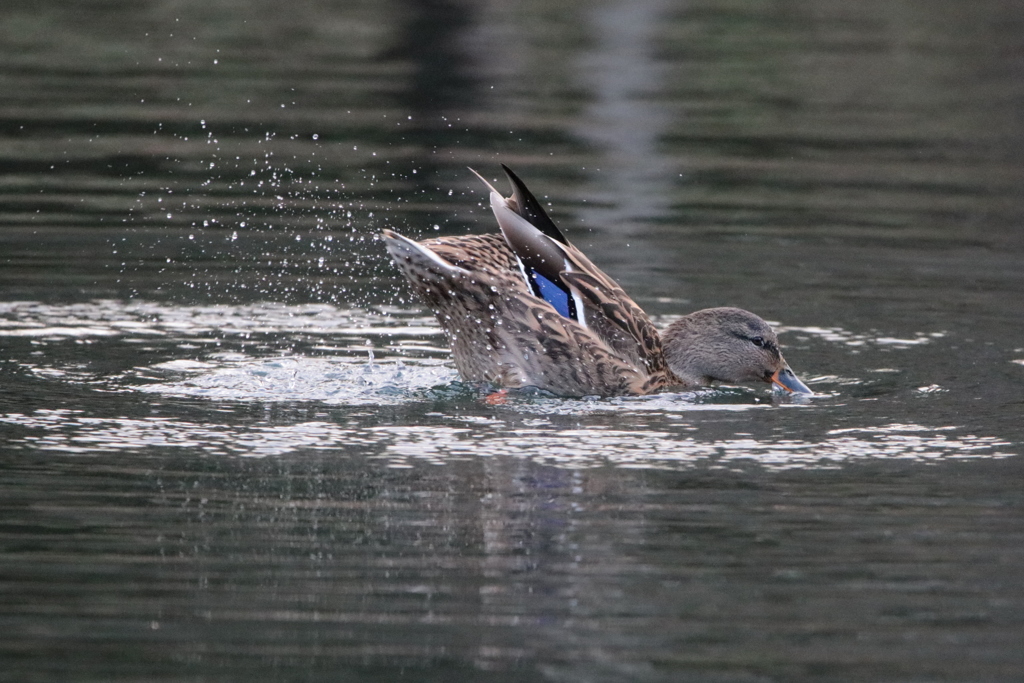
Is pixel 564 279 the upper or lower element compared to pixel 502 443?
upper

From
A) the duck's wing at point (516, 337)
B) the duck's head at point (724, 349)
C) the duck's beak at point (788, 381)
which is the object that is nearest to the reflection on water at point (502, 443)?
the duck's wing at point (516, 337)

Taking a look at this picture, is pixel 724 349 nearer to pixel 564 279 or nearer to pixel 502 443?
pixel 564 279

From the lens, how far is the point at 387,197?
12336mm

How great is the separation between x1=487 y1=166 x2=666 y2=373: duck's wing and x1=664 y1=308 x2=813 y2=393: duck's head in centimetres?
33

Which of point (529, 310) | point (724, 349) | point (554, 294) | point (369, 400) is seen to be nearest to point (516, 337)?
point (529, 310)

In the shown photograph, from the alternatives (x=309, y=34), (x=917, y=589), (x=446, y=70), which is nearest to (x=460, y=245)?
(x=917, y=589)

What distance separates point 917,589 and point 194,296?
217 inches

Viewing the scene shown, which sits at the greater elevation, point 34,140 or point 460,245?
point 34,140

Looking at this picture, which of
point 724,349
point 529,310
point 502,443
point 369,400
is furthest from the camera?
point 724,349

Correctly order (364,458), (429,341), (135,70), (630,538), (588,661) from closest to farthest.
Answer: (588,661)
(630,538)
(364,458)
(429,341)
(135,70)

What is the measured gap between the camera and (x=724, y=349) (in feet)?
29.0

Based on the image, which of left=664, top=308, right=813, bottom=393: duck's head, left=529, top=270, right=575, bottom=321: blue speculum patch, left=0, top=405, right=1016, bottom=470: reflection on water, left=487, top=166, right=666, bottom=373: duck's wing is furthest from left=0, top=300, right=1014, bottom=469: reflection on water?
left=529, top=270, right=575, bottom=321: blue speculum patch

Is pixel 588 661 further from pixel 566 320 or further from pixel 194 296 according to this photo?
pixel 194 296

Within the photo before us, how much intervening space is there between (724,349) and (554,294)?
0.99 metres
